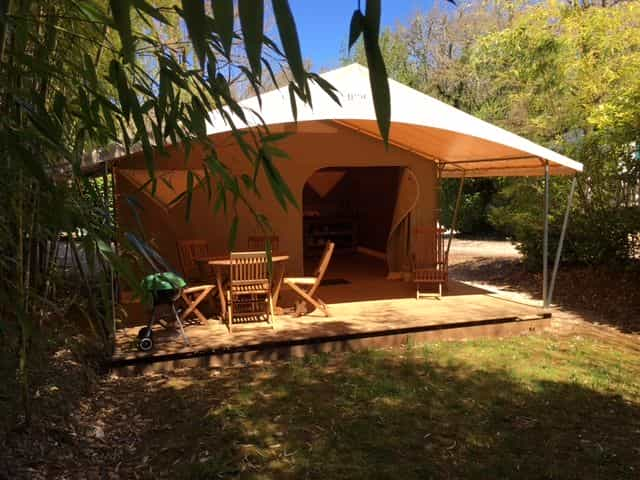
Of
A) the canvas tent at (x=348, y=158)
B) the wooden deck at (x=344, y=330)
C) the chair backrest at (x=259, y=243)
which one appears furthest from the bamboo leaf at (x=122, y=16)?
the chair backrest at (x=259, y=243)

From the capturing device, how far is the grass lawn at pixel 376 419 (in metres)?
3.09

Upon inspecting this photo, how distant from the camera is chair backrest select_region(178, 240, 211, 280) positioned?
630cm

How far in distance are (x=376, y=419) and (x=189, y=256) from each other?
3.37 metres

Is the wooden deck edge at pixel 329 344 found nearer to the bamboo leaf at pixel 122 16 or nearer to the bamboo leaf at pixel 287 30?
the bamboo leaf at pixel 122 16

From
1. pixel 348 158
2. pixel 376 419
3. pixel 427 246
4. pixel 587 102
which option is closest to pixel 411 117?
pixel 348 158

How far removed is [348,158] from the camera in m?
7.55

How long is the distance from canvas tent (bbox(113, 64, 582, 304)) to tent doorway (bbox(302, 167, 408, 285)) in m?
1.81

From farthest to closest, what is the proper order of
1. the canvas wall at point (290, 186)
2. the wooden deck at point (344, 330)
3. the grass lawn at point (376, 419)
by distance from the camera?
the canvas wall at point (290, 186) < the wooden deck at point (344, 330) < the grass lawn at point (376, 419)

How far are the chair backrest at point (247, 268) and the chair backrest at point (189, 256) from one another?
1.07 m

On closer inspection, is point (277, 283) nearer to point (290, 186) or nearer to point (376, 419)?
point (290, 186)

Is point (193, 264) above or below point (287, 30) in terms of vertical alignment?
Answer: below

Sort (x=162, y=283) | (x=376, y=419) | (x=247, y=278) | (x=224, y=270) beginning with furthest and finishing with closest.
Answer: (x=224, y=270) → (x=247, y=278) → (x=162, y=283) → (x=376, y=419)

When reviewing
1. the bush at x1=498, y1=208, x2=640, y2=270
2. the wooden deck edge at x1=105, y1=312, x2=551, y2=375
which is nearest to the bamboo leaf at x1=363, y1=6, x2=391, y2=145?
the wooden deck edge at x1=105, y1=312, x2=551, y2=375

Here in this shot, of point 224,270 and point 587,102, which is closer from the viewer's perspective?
point 224,270
